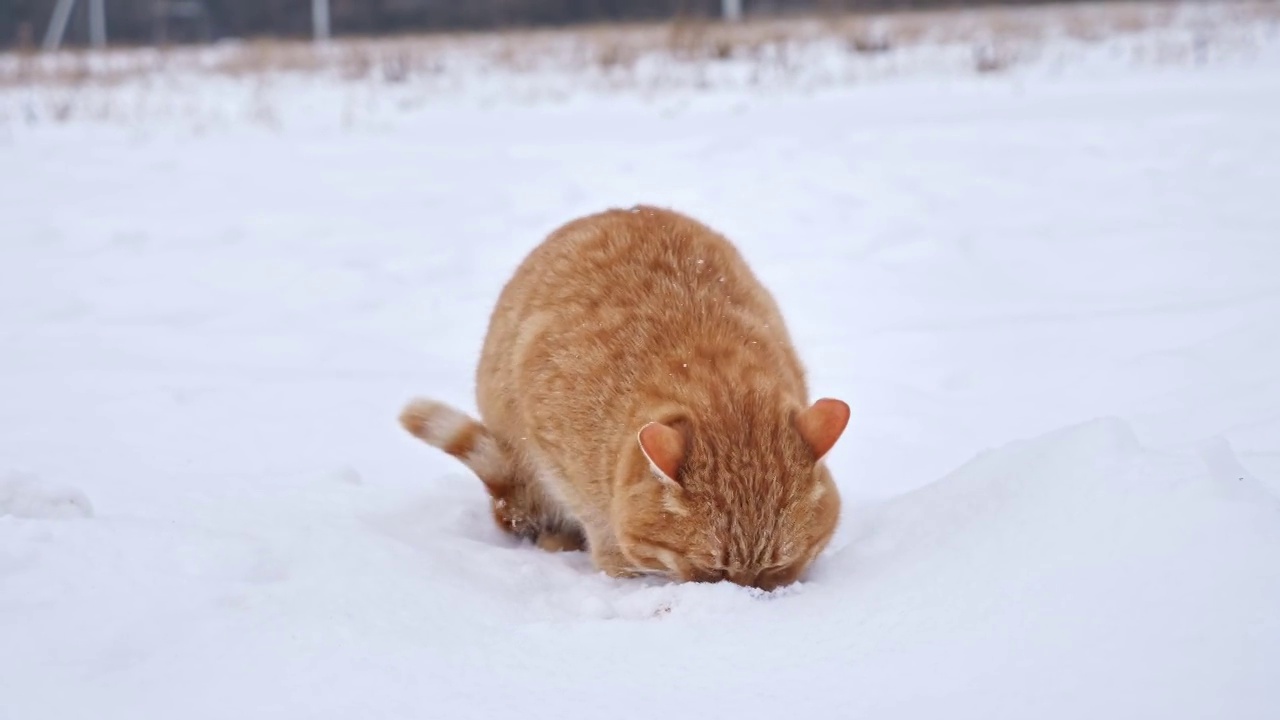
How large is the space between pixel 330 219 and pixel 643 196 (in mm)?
2098

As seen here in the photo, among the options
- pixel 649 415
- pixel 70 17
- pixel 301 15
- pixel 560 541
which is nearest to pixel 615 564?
pixel 649 415

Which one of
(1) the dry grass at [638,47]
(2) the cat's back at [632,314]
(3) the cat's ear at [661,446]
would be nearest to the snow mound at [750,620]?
(3) the cat's ear at [661,446]

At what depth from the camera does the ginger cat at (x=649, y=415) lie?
8.21 feet

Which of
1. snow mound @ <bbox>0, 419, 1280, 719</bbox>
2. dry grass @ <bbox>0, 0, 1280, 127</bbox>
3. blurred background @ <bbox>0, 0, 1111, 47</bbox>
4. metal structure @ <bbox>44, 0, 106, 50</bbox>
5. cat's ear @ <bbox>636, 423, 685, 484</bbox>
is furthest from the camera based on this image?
metal structure @ <bbox>44, 0, 106, 50</bbox>

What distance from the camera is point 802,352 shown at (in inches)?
194

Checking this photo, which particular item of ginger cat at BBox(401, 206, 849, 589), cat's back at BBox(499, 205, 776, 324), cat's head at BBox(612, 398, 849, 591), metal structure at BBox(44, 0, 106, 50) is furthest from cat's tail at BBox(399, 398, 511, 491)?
metal structure at BBox(44, 0, 106, 50)

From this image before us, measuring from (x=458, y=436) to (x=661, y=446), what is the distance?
3.57ft

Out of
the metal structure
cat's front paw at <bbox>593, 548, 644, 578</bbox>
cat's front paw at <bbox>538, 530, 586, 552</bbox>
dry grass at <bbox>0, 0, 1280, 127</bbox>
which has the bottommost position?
cat's front paw at <bbox>538, 530, 586, 552</bbox>

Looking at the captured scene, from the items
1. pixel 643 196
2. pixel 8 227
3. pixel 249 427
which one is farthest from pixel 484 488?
pixel 8 227

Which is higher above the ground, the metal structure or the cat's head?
the metal structure

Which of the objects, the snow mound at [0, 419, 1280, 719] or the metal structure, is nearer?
the snow mound at [0, 419, 1280, 719]

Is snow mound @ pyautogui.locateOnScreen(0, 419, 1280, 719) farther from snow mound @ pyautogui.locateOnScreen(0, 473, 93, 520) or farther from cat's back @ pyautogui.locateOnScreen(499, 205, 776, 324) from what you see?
cat's back @ pyautogui.locateOnScreen(499, 205, 776, 324)

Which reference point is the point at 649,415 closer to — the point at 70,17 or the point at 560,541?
the point at 560,541

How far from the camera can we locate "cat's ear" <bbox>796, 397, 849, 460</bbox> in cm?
256
